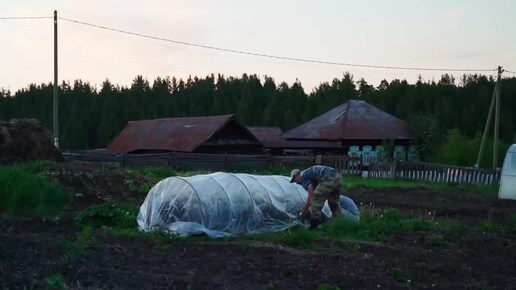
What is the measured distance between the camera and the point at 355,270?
7609mm

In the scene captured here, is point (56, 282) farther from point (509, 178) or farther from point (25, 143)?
point (25, 143)

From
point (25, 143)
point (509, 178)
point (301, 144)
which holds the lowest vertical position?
point (509, 178)

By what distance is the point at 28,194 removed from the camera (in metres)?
13.7

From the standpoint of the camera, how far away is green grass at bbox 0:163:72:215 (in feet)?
44.1

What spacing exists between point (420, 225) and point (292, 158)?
63.1 ft

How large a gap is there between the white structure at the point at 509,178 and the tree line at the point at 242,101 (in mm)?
36212

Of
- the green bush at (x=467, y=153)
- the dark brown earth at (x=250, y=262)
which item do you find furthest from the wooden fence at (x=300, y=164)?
the dark brown earth at (x=250, y=262)

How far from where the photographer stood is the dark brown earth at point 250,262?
265 inches

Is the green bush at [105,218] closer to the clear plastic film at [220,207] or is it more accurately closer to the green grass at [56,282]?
the clear plastic film at [220,207]

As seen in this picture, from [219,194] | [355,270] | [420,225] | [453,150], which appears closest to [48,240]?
[219,194]

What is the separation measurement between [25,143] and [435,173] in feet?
51.8

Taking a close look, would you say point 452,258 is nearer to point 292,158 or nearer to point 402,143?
point 292,158

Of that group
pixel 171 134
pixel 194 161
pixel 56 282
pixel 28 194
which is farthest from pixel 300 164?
pixel 56 282

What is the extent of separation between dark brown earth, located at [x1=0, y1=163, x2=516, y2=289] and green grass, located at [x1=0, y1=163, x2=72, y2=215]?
1.77 m
